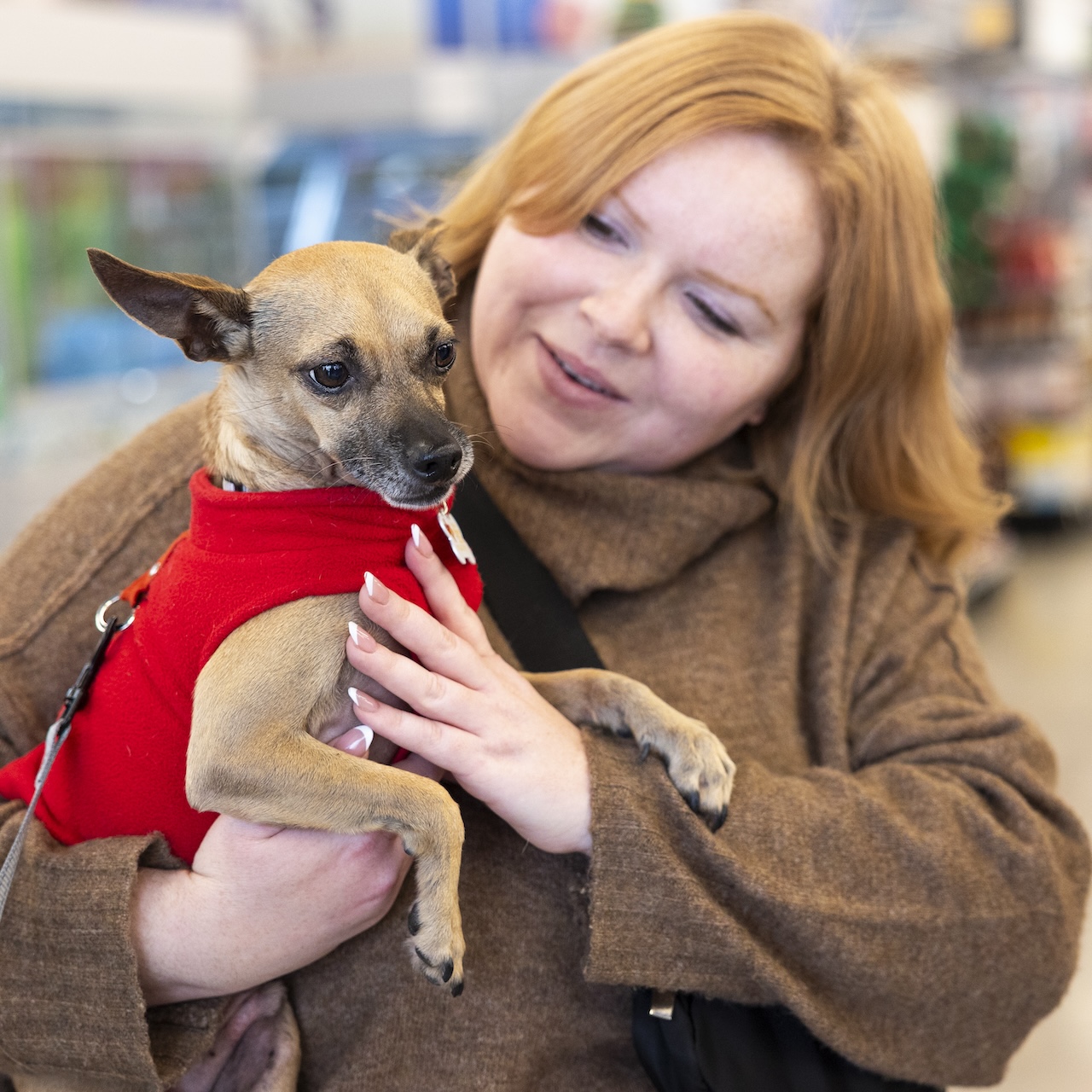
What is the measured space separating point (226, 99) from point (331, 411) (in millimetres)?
1616

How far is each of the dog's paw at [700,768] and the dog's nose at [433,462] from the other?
0.35 m

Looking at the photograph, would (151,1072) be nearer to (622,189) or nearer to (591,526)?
(591,526)

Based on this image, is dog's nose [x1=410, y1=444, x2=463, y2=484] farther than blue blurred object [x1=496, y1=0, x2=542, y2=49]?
No

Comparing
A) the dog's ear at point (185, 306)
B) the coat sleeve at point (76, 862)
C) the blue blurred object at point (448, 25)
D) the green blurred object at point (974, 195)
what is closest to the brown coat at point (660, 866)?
the coat sleeve at point (76, 862)

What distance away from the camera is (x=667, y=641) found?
1354mm

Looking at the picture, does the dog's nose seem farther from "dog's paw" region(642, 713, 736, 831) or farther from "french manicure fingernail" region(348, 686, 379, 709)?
"dog's paw" region(642, 713, 736, 831)

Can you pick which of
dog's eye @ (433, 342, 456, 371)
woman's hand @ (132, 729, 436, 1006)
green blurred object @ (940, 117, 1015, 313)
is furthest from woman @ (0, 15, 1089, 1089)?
green blurred object @ (940, 117, 1015, 313)

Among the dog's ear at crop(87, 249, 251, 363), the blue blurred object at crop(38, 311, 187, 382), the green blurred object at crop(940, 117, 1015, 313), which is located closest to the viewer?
the dog's ear at crop(87, 249, 251, 363)

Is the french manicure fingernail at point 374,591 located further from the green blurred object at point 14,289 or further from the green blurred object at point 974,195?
the green blurred object at point 974,195

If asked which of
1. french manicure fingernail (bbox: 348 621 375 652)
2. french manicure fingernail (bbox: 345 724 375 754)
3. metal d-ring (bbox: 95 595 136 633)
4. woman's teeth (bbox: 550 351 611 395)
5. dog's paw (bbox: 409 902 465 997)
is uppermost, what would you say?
woman's teeth (bbox: 550 351 611 395)

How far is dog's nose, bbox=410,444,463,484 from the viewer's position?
1.07 meters

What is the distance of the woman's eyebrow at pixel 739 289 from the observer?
1313 mm

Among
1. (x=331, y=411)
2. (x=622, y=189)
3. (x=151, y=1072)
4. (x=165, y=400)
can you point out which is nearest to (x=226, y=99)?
(x=165, y=400)

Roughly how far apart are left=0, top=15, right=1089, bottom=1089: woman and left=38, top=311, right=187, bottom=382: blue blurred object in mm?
963
